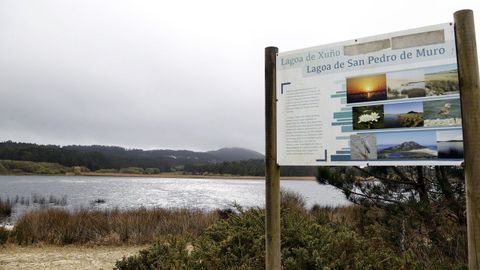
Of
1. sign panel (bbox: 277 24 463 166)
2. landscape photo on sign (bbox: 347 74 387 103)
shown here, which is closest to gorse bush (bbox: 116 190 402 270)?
sign panel (bbox: 277 24 463 166)

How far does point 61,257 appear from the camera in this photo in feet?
27.9

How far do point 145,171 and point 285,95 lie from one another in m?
114

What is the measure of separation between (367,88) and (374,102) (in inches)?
5.0

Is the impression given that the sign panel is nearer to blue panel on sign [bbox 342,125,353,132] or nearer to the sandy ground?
blue panel on sign [bbox 342,125,353,132]

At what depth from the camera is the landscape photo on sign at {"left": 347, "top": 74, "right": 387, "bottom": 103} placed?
2768 mm

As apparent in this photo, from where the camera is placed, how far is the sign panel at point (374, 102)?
2562 millimetres

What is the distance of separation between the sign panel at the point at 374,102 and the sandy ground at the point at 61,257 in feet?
19.8

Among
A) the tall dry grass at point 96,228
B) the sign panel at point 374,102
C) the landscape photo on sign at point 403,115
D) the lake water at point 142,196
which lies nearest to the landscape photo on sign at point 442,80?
the sign panel at point 374,102

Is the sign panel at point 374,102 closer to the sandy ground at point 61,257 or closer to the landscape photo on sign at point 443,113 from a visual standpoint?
the landscape photo on sign at point 443,113

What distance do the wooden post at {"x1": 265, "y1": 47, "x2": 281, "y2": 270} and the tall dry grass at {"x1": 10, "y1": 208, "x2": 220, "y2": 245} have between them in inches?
284

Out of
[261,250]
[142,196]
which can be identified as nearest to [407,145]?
[261,250]

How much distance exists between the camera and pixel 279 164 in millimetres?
3197

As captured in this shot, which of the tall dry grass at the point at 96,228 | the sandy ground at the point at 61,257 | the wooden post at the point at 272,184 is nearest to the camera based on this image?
the wooden post at the point at 272,184

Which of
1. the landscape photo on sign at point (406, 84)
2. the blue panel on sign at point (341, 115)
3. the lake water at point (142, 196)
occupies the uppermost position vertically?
the landscape photo on sign at point (406, 84)
